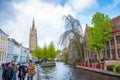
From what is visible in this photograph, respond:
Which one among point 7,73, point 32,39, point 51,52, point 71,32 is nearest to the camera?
point 7,73

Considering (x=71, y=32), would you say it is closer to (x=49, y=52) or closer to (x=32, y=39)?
(x=49, y=52)

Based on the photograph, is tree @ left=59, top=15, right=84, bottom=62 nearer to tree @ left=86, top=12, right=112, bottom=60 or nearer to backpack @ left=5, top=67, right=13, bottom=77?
tree @ left=86, top=12, right=112, bottom=60

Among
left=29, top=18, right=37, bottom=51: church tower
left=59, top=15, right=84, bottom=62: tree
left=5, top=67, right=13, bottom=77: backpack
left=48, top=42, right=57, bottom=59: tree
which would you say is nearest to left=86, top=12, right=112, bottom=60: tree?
left=59, top=15, right=84, bottom=62: tree

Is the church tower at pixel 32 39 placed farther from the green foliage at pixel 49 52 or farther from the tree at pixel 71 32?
the tree at pixel 71 32

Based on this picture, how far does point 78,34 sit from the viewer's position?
44.5 metres

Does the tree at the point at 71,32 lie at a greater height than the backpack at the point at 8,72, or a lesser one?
greater

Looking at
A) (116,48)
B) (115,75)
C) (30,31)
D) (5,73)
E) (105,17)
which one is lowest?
(115,75)

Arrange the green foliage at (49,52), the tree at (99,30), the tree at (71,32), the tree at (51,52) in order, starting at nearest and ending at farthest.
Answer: the tree at (99,30)
the tree at (71,32)
the tree at (51,52)
the green foliage at (49,52)

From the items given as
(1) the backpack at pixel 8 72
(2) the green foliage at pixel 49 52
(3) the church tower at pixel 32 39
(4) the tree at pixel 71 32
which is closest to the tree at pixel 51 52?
(2) the green foliage at pixel 49 52

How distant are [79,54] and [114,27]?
14989mm

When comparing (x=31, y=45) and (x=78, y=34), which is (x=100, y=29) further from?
(x=31, y=45)

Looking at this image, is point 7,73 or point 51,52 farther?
point 51,52

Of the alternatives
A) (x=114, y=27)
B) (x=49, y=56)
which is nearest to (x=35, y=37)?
(x=49, y=56)

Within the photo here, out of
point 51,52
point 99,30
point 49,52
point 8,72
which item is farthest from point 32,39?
point 8,72
